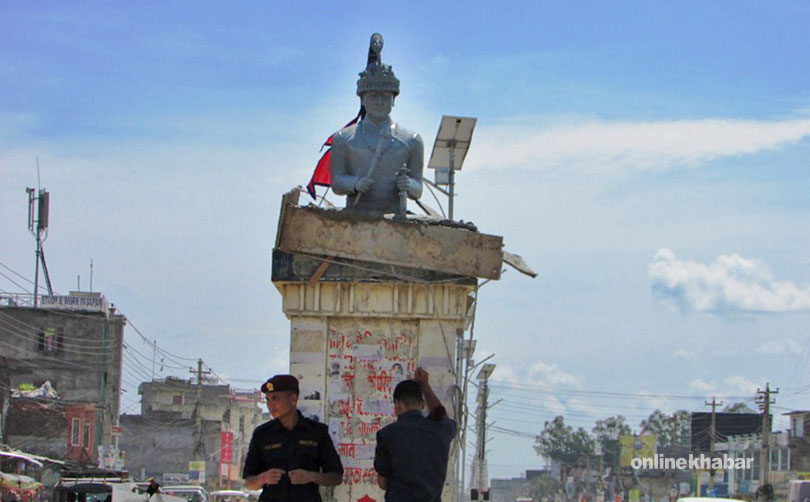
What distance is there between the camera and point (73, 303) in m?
67.3

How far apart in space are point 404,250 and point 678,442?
138039 millimetres

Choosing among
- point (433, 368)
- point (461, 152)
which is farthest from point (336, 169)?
point (461, 152)

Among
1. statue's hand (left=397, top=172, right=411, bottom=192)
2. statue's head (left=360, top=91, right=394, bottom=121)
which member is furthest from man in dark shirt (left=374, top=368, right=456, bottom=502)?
statue's head (left=360, top=91, right=394, bottom=121)

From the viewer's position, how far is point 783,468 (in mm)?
77312

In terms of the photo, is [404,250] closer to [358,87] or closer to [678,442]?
[358,87]

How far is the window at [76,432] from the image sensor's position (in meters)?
63.0

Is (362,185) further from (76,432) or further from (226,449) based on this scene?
(226,449)

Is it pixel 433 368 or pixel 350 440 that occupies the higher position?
pixel 433 368

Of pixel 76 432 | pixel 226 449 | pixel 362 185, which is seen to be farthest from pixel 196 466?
pixel 362 185

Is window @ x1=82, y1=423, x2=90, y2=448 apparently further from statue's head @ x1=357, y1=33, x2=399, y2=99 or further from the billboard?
statue's head @ x1=357, y1=33, x2=399, y2=99

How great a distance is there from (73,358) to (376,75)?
192ft

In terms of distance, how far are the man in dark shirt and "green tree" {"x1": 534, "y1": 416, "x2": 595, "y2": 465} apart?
14882 cm

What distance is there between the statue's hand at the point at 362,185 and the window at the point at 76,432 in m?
55.4

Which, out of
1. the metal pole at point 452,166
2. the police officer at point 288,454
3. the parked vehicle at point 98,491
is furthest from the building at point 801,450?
the police officer at point 288,454
